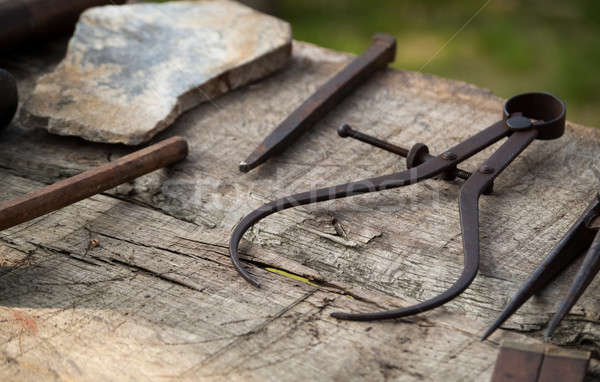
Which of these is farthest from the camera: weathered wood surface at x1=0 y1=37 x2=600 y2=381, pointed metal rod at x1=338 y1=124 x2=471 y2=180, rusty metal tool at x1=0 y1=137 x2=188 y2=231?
pointed metal rod at x1=338 y1=124 x2=471 y2=180

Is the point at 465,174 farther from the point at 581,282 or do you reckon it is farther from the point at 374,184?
the point at 581,282

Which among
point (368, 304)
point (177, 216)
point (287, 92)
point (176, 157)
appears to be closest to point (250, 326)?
point (368, 304)

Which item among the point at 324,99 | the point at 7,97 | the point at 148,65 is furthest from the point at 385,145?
Result: the point at 7,97

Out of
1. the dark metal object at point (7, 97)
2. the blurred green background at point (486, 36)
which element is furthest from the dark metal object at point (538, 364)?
the blurred green background at point (486, 36)

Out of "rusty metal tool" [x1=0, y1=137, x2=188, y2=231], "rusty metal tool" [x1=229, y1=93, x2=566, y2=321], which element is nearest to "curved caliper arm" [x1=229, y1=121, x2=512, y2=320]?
"rusty metal tool" [x1=229, y1=93, x2=566, y2=321]

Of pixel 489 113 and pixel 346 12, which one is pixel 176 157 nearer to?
pixel 489 113

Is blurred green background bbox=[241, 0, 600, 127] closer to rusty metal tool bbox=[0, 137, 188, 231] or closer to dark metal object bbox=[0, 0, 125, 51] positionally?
dark metal object bbox=[0, 0, 125, 51]
